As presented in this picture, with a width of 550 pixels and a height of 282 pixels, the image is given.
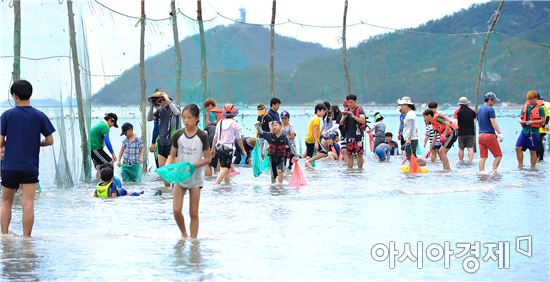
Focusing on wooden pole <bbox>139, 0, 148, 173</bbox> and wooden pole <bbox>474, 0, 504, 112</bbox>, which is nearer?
wooden pole <bbox>139, 0, 148, 173</bbox>

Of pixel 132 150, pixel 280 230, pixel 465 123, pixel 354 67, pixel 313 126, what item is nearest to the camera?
pixel 280 230

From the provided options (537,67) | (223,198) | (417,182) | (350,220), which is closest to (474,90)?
(537,67)

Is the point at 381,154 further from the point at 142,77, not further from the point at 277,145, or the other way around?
the point at 277,145

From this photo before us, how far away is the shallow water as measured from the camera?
9078 mm

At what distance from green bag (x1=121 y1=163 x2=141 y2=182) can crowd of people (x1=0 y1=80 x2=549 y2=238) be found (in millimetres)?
19

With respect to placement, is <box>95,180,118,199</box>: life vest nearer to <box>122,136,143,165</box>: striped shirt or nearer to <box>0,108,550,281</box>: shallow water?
<box>0,108,550,281</box>: shallow water

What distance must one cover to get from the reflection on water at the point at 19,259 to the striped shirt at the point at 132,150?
774 cm

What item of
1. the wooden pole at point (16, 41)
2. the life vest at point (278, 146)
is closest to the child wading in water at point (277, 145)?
the life vest at point (278, 146)

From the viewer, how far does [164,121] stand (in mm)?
17438

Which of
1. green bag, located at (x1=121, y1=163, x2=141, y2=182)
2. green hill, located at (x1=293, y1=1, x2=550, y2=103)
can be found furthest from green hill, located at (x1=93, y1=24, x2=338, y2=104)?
green bag, located at (x1=121, y1=163, x2=141, y2=182)

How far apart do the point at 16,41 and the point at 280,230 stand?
22.1ft

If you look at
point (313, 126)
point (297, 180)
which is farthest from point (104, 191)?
point (313, 126)

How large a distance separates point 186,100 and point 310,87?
69.9 ft

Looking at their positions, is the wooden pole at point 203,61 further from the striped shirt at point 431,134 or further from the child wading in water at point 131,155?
the child wading in water at point 131,155
